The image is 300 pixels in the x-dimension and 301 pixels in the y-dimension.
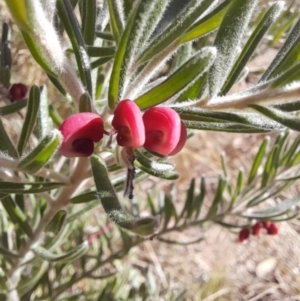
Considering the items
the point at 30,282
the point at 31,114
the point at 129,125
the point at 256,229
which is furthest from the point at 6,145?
the point at 256,229

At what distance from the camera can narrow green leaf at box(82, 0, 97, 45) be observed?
24.4 inches

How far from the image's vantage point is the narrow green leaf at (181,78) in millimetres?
458

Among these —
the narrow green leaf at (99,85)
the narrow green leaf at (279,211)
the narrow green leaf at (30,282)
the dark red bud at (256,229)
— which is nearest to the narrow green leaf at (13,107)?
the narrow green leaf at (99,85)

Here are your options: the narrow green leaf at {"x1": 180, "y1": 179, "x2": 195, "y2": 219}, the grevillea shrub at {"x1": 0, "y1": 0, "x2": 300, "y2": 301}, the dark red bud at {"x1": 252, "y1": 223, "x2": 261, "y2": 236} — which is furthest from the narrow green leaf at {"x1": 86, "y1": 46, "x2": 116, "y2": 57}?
the dark red bud at {"x1": 252, "y1": 223, "x2": 261, "y2": 236}

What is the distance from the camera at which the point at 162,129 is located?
1.47 ft

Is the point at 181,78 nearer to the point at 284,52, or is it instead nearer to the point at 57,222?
the point at 284,52

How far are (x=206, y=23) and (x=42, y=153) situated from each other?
220 millimetres

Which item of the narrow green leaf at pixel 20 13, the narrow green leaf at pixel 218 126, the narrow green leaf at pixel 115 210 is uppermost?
the narrow green leaf at pixel 20 13

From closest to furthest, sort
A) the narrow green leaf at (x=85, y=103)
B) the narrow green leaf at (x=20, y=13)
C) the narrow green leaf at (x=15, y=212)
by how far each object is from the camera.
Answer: the narrow green leaf at (x=20, y=13), the narrow green leaf at (x=85, y=103), the narrow green leaf at (x=15, y=212)

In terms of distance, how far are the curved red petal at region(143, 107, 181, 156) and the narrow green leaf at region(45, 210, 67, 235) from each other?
36 cm

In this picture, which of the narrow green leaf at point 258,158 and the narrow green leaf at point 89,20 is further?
the narrow green leaf at point 258,158

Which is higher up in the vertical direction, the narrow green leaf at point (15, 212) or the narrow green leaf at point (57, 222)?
the narrow green leaf at point (57, 222)

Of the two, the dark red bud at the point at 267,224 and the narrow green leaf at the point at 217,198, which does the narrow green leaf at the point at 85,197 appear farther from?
the dark red bud at the point at 267,224

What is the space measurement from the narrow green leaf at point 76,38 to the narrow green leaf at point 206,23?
121 millimetres
